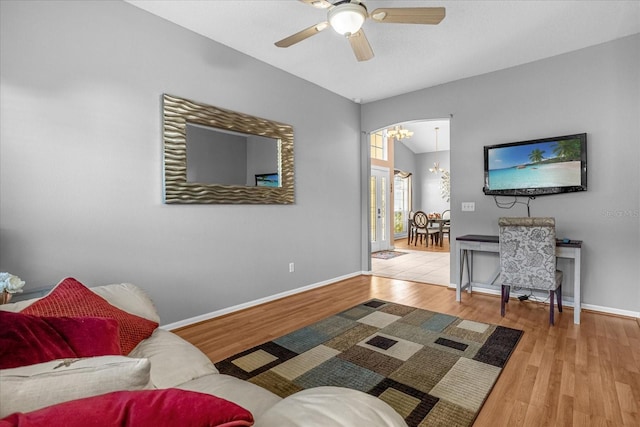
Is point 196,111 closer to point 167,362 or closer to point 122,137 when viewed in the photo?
point 122,137

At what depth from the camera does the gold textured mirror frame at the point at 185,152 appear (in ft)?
9.82

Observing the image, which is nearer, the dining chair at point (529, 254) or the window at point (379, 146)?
the dining chair at point (529, 254)

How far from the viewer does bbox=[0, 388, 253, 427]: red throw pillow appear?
0.53 metres

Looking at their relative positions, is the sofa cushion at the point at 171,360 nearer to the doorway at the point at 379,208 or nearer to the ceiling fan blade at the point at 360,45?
the ceiling fan blade at the point at 360,45

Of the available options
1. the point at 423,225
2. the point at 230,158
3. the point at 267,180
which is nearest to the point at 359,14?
the point at 230,158

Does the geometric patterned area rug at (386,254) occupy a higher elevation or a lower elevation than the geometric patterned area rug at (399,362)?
higher

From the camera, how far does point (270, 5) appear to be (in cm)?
278

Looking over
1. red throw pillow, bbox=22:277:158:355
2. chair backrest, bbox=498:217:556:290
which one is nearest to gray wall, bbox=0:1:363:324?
red throw pillow, bbox=22:277:158:355

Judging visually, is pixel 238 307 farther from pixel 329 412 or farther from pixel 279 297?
pixel 329 412

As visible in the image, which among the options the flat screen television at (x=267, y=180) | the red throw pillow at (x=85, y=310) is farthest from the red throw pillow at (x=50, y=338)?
the flat screen television at (x=267, y=180)

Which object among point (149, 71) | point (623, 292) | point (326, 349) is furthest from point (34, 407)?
point (623, 292)

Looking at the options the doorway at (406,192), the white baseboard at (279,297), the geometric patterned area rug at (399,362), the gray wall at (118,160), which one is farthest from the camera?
the doorway at (406,192)

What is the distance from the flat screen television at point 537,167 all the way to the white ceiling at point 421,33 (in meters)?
1.03

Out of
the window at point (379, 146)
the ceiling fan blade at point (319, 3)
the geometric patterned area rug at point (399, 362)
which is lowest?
the geometric patterned area rug at point (399, 362)
